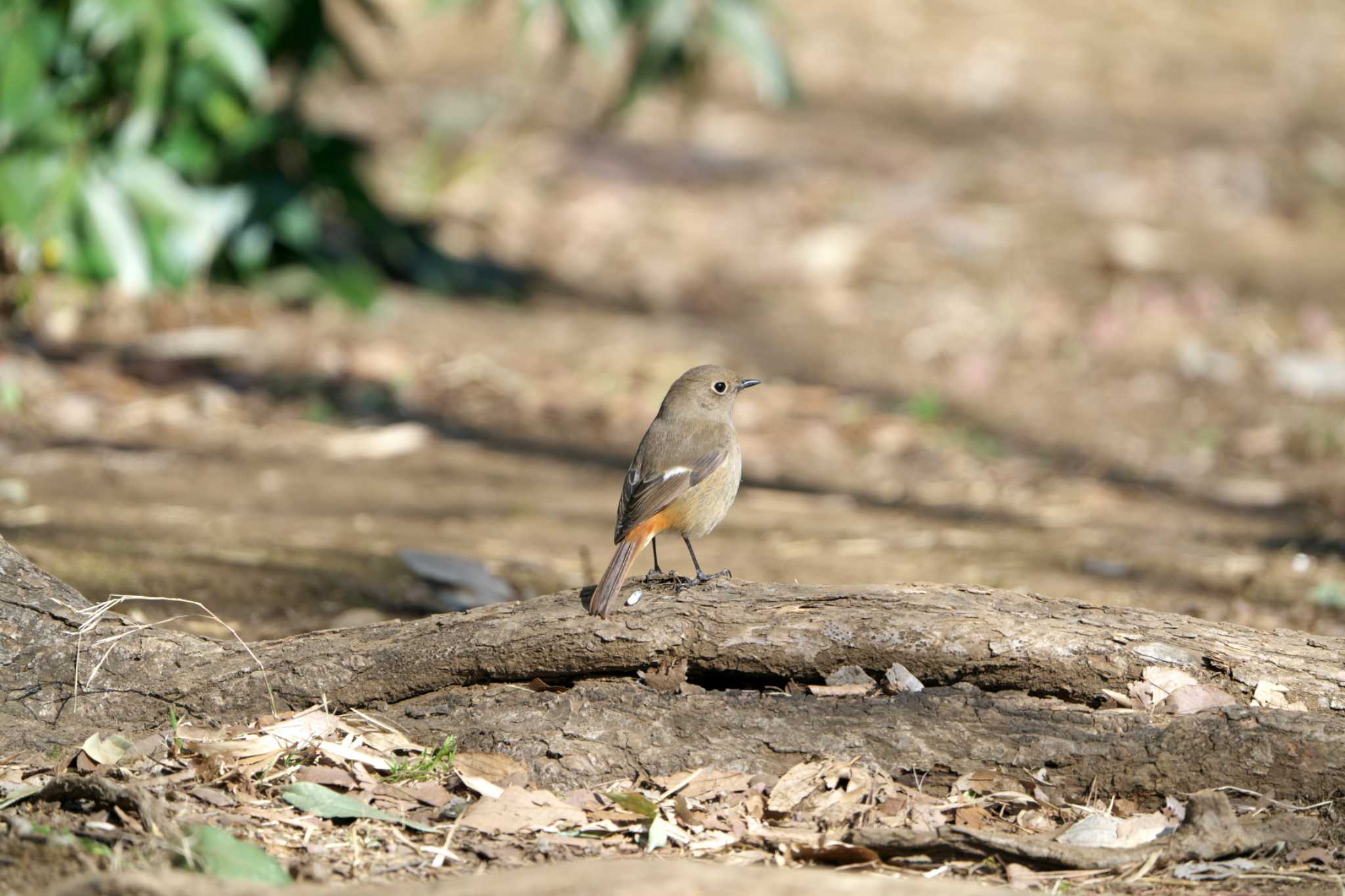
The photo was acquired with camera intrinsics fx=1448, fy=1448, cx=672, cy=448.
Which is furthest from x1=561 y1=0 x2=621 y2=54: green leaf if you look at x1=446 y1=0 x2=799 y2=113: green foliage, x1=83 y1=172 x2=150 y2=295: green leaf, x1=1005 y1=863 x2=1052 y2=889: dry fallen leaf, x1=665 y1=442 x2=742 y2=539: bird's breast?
x1=1005 y1=863 x2=1052 y2=889: dry fallen leaf

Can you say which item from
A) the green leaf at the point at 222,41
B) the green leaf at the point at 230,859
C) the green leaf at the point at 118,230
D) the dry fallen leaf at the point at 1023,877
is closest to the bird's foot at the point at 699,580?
the dry fallen leaf at the point at 1023,877

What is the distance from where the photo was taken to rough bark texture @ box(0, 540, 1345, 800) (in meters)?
3.16

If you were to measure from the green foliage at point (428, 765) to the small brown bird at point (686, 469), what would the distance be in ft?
2.19

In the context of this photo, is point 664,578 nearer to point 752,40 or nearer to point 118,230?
point 752,40

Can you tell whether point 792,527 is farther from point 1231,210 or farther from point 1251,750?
point 1231,210

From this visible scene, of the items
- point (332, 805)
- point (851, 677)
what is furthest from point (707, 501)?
point (332, 805)

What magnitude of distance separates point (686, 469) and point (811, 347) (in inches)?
207

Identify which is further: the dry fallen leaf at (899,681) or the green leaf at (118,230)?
the green leaf at (118,230)

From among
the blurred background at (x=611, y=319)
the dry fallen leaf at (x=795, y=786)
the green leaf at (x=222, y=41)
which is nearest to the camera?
the dry fallen leaf at (x=795, y=786)

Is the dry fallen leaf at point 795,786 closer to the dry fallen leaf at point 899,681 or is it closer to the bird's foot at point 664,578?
the dry fallen leaf at point 899,681

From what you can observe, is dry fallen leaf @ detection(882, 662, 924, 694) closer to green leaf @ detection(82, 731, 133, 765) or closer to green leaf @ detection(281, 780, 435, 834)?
green leaf @ detection(281, 780, 435, 834)

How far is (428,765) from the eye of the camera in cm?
317

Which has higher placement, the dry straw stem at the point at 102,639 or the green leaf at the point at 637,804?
the dry straw stem at the point at 102,639

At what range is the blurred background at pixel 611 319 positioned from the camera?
18.9 ft
